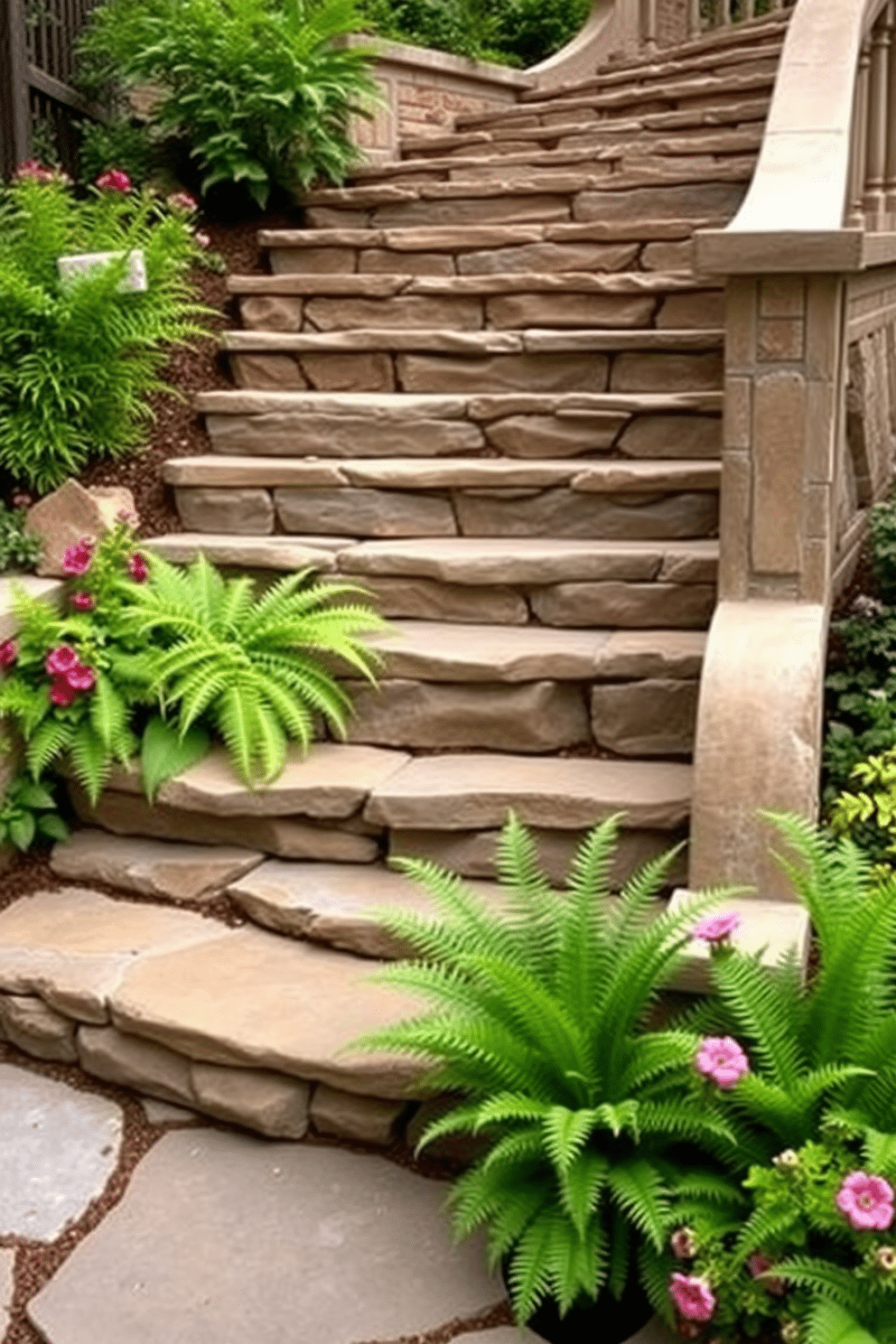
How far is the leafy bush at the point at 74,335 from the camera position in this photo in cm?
448

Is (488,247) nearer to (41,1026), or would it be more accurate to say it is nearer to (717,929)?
(41,1026)

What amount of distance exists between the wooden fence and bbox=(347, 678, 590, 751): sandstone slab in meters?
3.39

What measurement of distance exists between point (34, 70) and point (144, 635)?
3560 millimetres

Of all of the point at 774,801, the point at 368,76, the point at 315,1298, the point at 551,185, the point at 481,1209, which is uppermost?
the point at 368,76

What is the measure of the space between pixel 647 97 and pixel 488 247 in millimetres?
1760

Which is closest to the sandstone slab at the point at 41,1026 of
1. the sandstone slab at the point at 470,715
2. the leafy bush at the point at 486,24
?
the sandstone slab at the point at 470,715

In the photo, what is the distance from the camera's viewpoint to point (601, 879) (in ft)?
9.59

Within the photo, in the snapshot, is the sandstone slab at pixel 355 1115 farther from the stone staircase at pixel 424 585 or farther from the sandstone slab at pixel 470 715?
the sandstone slab at pixel 470 715

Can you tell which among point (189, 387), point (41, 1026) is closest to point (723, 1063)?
point (41, 1026)

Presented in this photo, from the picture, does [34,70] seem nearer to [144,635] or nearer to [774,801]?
[144,635]

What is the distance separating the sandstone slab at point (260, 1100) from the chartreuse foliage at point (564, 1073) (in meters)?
0.33

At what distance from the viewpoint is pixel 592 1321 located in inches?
101

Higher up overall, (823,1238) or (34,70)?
(34,70)

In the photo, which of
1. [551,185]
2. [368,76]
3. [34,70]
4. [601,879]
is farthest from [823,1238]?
[34,70]
